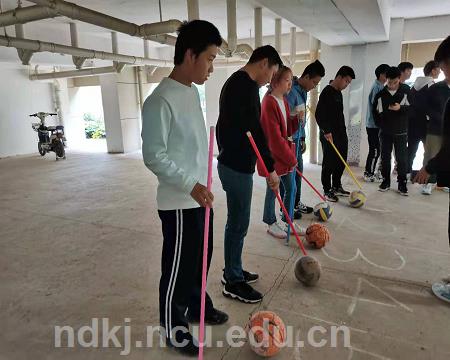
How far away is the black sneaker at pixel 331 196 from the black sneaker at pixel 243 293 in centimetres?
238

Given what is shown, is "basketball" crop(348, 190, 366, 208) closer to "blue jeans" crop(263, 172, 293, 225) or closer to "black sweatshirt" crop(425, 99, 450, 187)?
"blue jeans" crop(263, 172, 293, 225)

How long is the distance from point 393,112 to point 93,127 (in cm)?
1248

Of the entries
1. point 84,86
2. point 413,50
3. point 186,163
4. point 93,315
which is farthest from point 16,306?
point 84,86

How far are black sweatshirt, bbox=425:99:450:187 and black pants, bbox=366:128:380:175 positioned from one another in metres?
3.31

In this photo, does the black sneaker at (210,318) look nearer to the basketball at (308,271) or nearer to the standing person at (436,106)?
the basketball at (308,271)

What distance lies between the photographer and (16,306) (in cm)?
225

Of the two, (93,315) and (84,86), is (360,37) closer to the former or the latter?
(93,315)

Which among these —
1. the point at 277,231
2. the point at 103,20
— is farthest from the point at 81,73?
the point at 277,231

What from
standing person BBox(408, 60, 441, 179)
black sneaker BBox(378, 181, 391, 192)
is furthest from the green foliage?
standing person BBox(408, 60, 441, 179)

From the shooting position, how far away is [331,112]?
13.3 feet

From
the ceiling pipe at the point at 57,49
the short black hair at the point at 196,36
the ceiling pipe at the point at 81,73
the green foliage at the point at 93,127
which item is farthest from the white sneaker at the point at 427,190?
the green foliage at the point at 93,127

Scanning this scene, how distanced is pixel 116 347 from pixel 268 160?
139 centimetres

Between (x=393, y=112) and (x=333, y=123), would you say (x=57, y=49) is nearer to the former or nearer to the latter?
(x=333, y=123)

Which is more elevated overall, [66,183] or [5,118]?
[5,118]
